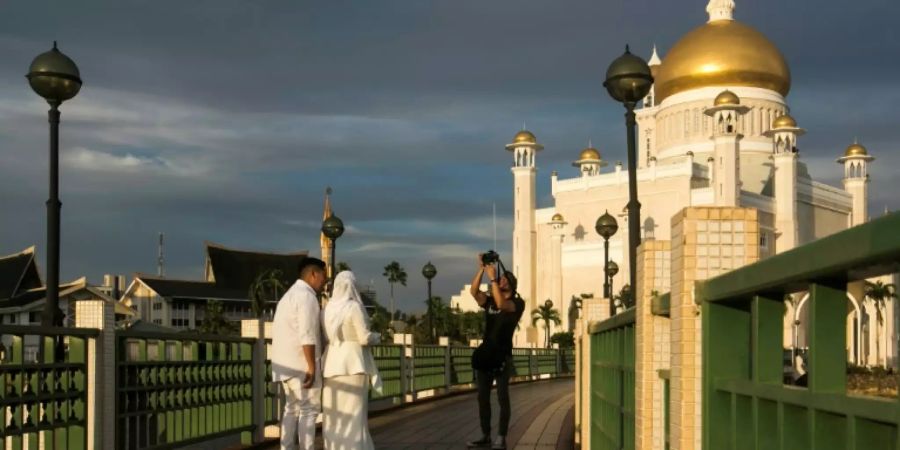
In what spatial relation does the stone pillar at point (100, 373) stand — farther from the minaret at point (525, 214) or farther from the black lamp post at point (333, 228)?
the minaret at point (525, 214)

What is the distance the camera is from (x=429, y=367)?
22.0 m

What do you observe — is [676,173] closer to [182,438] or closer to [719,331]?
[182,438]

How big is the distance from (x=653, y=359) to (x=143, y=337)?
4741 mm

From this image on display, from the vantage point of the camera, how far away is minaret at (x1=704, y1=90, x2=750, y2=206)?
6894 cm

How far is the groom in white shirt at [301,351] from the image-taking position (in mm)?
8844

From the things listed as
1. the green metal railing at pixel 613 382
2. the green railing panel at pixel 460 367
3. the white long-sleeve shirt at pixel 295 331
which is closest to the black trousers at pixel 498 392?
the green metal railing at pixel 613 382

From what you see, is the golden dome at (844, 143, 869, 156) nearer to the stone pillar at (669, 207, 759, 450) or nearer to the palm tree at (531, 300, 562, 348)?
the palm tree at (531, 300, 562, 348)

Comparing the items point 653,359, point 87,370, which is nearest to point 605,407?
point 653,359

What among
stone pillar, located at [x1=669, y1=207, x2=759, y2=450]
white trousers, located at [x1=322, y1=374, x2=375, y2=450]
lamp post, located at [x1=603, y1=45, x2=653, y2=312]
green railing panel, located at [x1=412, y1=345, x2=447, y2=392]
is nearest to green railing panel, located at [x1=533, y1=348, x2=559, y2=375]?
green railing panel, located at [x1=412, y1=345, x2=447, y2=392]

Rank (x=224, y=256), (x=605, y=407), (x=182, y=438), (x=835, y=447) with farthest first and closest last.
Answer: (x=224, y=256), (x=182, y=438), (x=605, y=407), (x=835, y=447)

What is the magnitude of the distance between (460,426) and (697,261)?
10428 mm

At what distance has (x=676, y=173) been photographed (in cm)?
7331

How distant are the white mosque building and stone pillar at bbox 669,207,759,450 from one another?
65.6m

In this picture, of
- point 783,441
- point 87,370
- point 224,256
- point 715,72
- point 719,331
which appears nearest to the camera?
point 783,441
